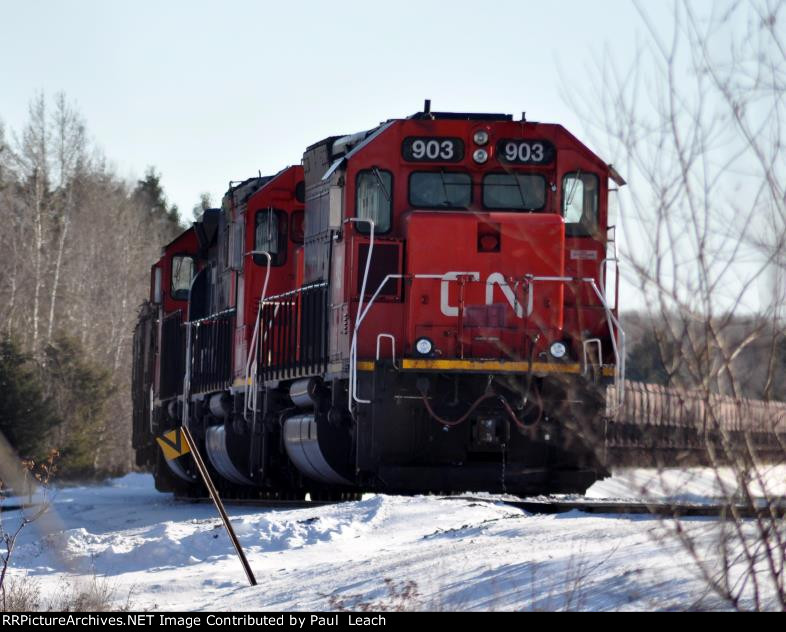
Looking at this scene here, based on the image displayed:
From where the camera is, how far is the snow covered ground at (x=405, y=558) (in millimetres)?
7004

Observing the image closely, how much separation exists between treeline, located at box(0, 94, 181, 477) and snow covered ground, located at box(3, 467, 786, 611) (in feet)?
64.2

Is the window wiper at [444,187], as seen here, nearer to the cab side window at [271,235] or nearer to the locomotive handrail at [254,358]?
the locomotive handrail at [254,358]

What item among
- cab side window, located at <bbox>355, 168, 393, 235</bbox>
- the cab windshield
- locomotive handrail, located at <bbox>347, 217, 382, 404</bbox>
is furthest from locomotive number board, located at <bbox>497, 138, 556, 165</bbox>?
locomotive handrail, located at <bbox>347, 217, 382, 404</bbox>

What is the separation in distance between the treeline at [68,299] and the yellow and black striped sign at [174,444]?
2275 centimetres

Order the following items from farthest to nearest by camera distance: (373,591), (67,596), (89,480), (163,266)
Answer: (89,480) < (163,266) < (67,596) < (373,591)

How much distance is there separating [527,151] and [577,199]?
27.9 inches

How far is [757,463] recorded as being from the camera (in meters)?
5.67

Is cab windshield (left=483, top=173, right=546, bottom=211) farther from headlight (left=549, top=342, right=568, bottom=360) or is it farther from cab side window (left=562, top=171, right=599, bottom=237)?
headlight (left=549, top=342, right=568, bottom=360)

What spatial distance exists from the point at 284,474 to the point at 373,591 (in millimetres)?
8344

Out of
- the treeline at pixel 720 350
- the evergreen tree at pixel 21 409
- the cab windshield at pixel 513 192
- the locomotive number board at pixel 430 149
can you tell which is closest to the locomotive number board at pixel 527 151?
the cab windshield at pixel 513 192

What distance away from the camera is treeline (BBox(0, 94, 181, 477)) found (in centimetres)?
3453

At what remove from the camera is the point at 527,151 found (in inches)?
533

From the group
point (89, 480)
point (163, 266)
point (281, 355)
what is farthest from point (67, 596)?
point (89, 480)

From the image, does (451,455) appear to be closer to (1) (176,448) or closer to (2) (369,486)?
(2) (369,486)
